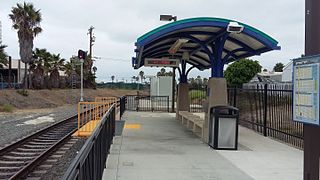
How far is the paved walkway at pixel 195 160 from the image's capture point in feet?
26.7

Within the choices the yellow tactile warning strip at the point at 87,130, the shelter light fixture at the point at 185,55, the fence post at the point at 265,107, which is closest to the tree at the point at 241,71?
the shelter light fixture at the point at 185,55

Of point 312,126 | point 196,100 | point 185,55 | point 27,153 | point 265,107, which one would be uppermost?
point 185,55

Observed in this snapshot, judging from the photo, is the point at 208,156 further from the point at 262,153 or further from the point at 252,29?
the point at 252,29

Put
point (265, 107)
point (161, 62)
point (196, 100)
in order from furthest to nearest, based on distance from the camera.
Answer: point (196, 100) < point (161, 62) < point (265, 107)

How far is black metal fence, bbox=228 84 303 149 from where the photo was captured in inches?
500

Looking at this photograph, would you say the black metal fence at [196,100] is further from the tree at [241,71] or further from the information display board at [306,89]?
the tree at [241,71]

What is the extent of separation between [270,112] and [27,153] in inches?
318

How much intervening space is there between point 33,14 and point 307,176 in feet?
151

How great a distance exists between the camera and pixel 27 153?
12227 mm

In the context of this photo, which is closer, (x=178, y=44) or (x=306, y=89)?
(x=306, y=89)

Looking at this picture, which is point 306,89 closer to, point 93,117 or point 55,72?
point 93,117

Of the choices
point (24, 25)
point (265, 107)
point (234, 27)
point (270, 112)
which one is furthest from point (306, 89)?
point (24, 25)

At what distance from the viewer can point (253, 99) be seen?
53.0ft

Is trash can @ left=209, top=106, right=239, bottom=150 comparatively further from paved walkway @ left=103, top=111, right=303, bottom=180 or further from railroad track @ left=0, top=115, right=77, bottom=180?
railroad track @ left=0, top=115, right=77, bottom=180
